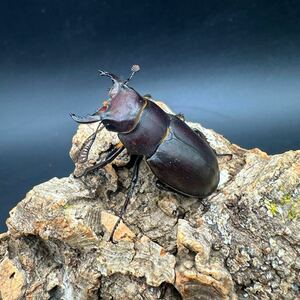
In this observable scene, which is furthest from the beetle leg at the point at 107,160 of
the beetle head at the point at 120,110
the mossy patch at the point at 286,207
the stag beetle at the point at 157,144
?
the mossy patch at the point at 286,207

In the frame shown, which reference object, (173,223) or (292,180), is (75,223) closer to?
(173,223)

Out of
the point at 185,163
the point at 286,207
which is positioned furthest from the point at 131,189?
the point at 286,207

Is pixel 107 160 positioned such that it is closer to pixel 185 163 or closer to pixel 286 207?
pixel 185 163

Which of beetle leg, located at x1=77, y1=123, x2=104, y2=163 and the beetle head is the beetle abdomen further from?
beetle leg, located at x1=77, y1=123, x2=104, y2=163

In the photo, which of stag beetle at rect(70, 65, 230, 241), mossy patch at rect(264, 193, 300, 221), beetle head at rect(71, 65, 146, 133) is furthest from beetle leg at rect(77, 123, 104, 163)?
mossy patch at rect(264, 193, 300, 221)

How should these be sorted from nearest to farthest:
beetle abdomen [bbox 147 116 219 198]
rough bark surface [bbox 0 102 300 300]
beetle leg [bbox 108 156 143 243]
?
rough bark surface [bbox 0 102 300 300]
beetle leg [bbox 108 156 143 243]
beetle abdomen [bbox 147 116 219 198]

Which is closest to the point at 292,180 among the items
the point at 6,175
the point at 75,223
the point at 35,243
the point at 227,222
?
the point at 227,222

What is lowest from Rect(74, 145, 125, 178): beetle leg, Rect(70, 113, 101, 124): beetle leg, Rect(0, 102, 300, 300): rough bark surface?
Rect(0, 102, 300, 300): rough bark surface

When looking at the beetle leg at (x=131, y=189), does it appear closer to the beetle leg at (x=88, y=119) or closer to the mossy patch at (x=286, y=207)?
the beetle leg at (x=88, y=119)
